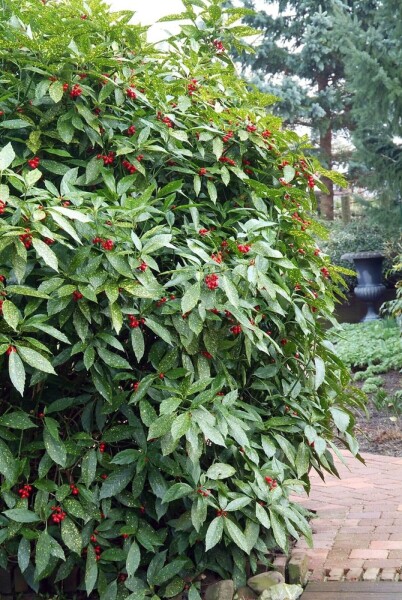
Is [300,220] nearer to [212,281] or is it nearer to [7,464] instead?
[212,281]

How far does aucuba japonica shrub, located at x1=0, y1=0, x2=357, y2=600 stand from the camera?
2.26 metres

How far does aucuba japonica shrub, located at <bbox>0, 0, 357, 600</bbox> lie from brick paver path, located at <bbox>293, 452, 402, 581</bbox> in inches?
14.6

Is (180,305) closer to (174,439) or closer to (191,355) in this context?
(191,355)

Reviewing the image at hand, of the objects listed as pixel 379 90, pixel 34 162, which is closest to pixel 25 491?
pixel 34 162

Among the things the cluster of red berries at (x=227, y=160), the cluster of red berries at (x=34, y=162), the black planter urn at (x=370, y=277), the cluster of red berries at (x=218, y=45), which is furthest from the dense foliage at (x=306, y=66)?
the cluster of red berries at (x=34, y=162)

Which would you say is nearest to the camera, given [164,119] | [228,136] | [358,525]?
[164,119]

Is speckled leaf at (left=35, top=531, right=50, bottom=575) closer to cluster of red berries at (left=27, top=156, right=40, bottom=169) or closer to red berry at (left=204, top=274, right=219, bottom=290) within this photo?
red berry at (left=204, top=274, right=219, bottom=290)

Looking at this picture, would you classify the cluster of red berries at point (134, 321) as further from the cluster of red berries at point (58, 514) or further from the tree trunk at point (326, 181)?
the tree trunk at point (326, 181)

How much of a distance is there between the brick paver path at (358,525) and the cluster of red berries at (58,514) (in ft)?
3.50

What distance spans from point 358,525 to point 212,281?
1737 mm

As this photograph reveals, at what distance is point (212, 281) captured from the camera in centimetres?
231

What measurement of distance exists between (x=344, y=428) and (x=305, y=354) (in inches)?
12.2

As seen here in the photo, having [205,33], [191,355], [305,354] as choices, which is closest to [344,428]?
[305,354]

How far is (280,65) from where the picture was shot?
18.2 m
